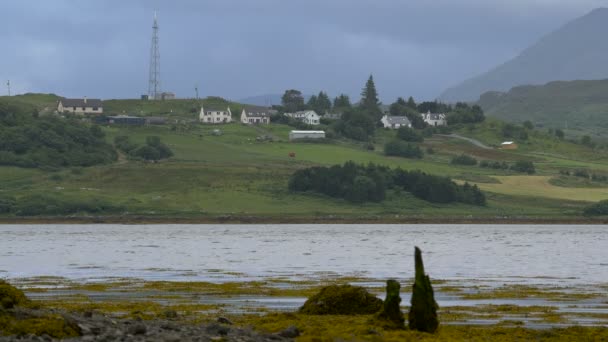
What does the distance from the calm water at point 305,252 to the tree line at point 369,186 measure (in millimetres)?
18530

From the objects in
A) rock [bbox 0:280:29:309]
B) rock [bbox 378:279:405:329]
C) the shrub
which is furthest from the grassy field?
rock [bbox 378:279:405:329]

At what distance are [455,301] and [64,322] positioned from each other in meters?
21.7

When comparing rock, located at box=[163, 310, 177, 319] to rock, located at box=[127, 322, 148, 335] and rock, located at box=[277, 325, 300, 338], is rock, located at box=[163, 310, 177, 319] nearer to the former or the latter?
rock, located at box=[277, 325, 300, 338]

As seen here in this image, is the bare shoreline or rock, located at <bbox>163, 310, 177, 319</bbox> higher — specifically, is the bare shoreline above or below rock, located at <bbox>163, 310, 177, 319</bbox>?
below

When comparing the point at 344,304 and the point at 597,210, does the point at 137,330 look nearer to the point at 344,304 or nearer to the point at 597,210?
the point at 344,304

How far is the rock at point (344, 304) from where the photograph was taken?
1666 inches

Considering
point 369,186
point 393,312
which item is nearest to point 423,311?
point 393,312

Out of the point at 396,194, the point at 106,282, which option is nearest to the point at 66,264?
the point at 106,282

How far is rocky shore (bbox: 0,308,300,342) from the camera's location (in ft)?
103

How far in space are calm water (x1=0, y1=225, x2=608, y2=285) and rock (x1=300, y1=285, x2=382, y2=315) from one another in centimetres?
2245

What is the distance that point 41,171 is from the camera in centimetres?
19500

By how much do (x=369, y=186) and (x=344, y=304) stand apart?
142961 millimetres

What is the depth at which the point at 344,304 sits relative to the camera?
42469 mm

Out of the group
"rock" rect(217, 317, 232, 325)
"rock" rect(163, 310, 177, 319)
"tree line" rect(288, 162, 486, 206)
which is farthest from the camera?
"tree line" rect(288, 162, 486, 206)
